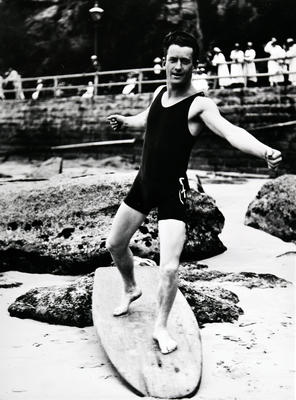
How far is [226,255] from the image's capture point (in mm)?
5426

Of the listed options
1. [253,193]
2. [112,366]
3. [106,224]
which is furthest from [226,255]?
[253,193]

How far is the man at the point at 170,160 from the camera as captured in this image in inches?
118

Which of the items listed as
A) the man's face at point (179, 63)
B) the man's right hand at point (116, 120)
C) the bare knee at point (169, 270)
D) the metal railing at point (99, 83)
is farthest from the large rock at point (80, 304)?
the metal railing at point (99, 83)

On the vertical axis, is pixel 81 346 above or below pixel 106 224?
below

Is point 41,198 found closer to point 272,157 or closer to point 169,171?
point 169,171

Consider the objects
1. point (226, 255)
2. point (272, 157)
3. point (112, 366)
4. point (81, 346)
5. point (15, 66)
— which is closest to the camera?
point (272, 157)

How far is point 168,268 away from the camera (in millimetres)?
2967

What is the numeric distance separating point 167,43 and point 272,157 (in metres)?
0.87

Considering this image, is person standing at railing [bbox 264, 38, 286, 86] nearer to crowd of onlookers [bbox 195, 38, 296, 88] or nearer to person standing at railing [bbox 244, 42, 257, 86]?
crowd of onlookers [bbox 195, 38, 296, 88]

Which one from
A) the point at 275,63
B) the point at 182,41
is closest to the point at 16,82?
the point at 275,63

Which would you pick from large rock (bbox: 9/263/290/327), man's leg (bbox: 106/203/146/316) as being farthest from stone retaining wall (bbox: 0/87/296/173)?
man's leg (bbox: 106/203/146/316)

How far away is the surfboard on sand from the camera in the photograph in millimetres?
2770

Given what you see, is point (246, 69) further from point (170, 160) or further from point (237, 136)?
point (237, 136)

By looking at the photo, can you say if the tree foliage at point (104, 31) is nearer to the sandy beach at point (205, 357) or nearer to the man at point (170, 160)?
the sandy beach at point (205, 357)
